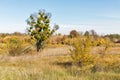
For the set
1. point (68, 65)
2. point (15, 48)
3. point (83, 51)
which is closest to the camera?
point (68, 65)

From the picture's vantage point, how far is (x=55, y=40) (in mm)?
71750

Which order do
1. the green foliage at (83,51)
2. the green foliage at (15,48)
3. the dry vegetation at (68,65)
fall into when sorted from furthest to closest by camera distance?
the green foliage at (15,48) → the green foliage at (83,51) → the dry vegetation at (68,65)

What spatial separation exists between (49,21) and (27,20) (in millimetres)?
3783

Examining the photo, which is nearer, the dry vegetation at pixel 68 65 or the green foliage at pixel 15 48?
the dry vegetation at pixel 68 65

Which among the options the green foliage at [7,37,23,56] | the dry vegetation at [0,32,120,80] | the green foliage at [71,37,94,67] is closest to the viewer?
the dry vegetation at [0,32,120,80]

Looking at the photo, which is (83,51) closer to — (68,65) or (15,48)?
(68,65)

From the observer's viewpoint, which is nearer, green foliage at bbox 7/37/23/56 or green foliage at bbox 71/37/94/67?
green foliage at bbox 71/37/94/67

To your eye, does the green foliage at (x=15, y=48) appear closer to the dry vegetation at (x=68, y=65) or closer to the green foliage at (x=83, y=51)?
the dry vegetation at (x=68, y=65)

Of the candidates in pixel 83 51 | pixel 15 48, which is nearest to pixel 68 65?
pixel 83 51

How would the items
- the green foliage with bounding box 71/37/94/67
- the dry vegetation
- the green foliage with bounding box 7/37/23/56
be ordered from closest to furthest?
the dry vegetation
the green foliage with bounding box 71/37/94/67
the green foliage with bounding box 7/37/23/56

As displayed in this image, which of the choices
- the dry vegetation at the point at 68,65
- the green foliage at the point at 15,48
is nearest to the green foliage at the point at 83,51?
the dry vegetation at the point at 68,65

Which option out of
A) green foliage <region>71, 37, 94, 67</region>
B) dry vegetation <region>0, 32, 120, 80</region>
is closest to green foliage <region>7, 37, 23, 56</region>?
dry vegetation <region>0, 32, 120, 80</region>

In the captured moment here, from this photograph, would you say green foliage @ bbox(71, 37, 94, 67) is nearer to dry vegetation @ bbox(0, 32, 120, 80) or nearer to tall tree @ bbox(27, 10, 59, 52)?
dry vegetation @ bbox(0, 32, 120, 80)

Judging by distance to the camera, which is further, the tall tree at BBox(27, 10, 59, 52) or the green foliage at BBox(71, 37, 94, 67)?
the tall tree at BBox(27, 10, 59, 52)
